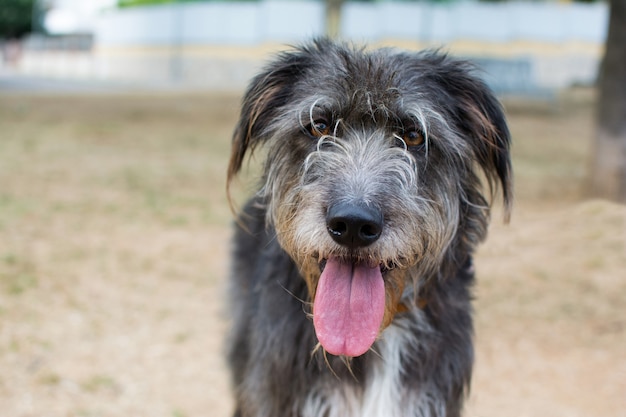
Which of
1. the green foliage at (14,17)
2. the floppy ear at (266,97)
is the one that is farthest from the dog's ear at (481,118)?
the green foliage at (14,17)

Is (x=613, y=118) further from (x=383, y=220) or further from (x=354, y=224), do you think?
(x=354, y=224)

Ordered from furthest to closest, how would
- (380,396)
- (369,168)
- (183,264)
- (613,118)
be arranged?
(613,118) → (183,264) → (380,396) → (369,168)

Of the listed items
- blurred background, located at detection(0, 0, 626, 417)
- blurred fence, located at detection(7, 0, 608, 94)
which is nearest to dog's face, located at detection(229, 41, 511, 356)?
blurred background, located at detection(0, 0, 626, 417)

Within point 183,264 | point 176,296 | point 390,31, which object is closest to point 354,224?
point 176,296

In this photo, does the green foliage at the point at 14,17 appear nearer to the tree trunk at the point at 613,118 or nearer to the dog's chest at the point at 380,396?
the tree trunk at the point at 613,118

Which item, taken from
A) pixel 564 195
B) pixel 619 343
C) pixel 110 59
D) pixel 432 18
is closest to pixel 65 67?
pixel 110 59

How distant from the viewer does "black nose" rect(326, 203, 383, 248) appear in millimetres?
2486

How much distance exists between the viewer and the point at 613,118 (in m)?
8.09

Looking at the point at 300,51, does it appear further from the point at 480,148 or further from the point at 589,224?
the point at 589,224

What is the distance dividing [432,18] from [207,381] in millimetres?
29426

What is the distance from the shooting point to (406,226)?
8.73ft

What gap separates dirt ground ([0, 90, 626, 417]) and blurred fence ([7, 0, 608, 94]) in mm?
22023

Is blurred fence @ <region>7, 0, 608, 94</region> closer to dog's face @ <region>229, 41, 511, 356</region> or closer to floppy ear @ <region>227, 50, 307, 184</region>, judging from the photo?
floppy ear @ <region>227, 50, 307, 184</region>

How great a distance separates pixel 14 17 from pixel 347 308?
2548 inches
